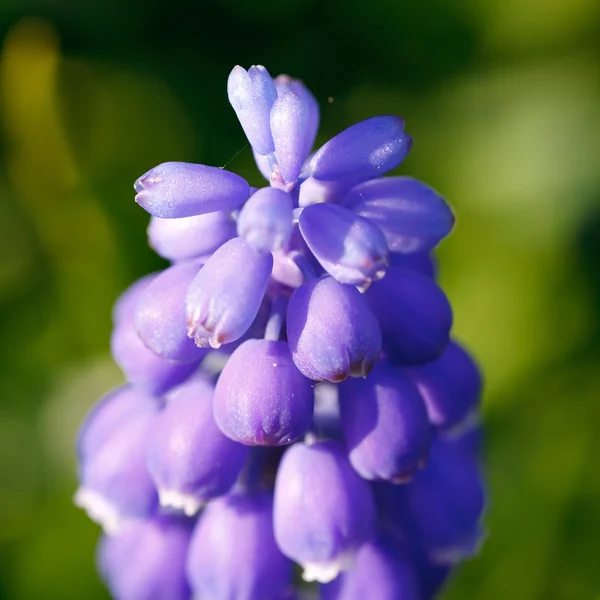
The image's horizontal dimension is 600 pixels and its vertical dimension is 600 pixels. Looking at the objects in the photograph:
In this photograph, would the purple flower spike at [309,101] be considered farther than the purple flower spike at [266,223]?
Yes

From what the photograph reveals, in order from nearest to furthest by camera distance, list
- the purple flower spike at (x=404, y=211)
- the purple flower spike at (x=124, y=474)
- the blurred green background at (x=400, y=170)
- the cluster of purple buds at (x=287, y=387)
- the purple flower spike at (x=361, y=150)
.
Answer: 1. the cluster of purple buds at (x=287, y=387)
2. the purple flower spike at (x=361, y=150)
3. the purple flower spike at (x=404, y=211)
4. the purple flower spike at (x=124, y=474)
5. the blurred green background at (x=400, y=170)

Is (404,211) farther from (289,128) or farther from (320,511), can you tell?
(320,511)

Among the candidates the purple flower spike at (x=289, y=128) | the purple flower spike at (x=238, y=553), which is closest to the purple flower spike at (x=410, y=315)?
the purple flower spike at (x=289, y=128)

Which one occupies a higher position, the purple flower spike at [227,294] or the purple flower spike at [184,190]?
the purple flower spike at [184,190]

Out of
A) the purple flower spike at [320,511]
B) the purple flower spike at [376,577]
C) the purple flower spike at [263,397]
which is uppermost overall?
the purple flower spike at [263,397]

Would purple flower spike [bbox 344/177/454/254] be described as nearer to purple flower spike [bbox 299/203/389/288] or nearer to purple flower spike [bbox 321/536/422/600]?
purple flower spike [bbox 299/203/389/288]

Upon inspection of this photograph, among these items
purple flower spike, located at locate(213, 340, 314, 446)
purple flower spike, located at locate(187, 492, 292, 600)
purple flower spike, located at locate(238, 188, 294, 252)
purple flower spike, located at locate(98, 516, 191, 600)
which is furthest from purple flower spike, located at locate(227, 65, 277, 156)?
purple flower spike, located at locate(98, 516, 191, 600)

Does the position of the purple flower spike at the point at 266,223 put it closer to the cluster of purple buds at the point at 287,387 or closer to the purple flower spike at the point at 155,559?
the cluster of purple buds at the point at 287,387
